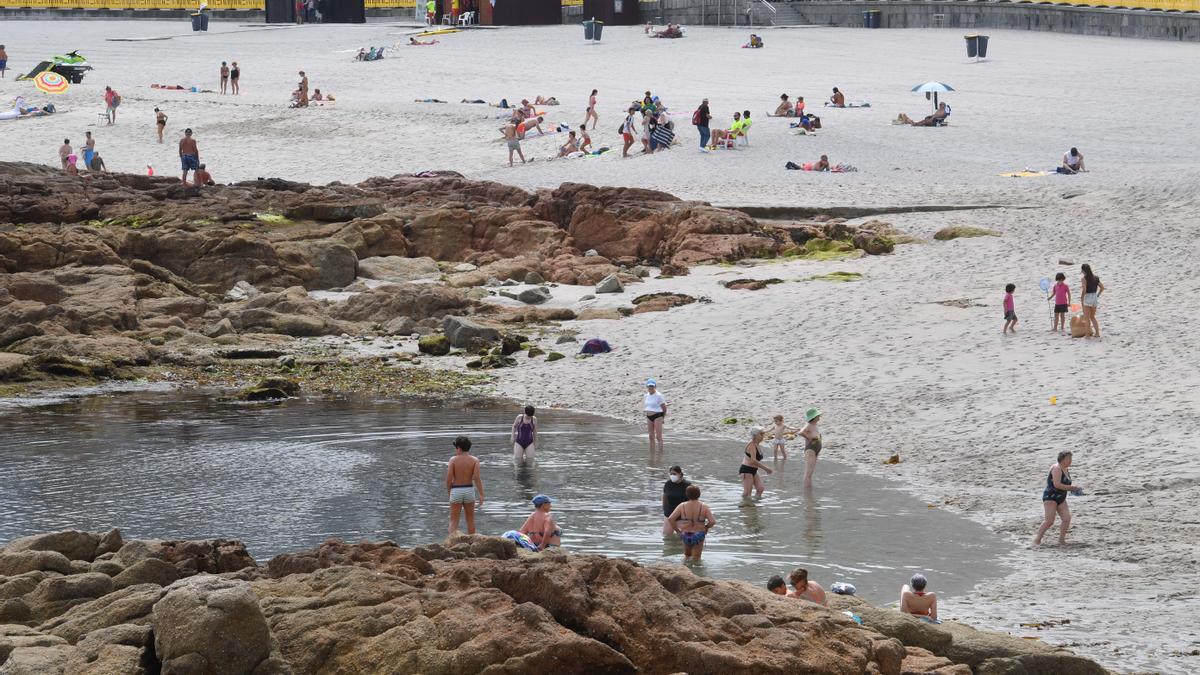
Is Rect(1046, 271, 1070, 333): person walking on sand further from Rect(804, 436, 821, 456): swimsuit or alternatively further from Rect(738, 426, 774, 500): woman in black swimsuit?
Rect(738, 426, 774, 500): woman in black swimsuit

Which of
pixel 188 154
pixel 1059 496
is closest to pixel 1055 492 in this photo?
pixel 1059 496

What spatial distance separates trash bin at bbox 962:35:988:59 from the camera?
176 ft

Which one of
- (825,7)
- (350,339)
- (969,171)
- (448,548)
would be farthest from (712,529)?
(825,7)

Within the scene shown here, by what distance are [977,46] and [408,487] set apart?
40.4 meters

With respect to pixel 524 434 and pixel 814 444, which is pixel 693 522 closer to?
pixel 814 444

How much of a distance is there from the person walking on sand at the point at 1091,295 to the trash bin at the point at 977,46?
32.8m

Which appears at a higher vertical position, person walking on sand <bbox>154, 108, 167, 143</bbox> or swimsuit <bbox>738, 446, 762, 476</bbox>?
person walking on sand <bbox>154, 108, 167, 143</bbox>

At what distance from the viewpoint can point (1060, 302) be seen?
22906 millimetres

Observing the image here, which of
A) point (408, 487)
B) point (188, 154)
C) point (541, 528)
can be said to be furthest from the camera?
point (188, 154)

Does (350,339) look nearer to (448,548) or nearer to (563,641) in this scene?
(448,548)

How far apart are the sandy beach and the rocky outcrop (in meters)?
2.47

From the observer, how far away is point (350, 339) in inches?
1062

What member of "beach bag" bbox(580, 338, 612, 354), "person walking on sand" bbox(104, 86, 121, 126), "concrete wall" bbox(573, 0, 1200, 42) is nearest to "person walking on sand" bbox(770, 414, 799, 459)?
"beach bag" bbox(580, 338, 612, 354)

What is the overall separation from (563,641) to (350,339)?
17666 millimetres
